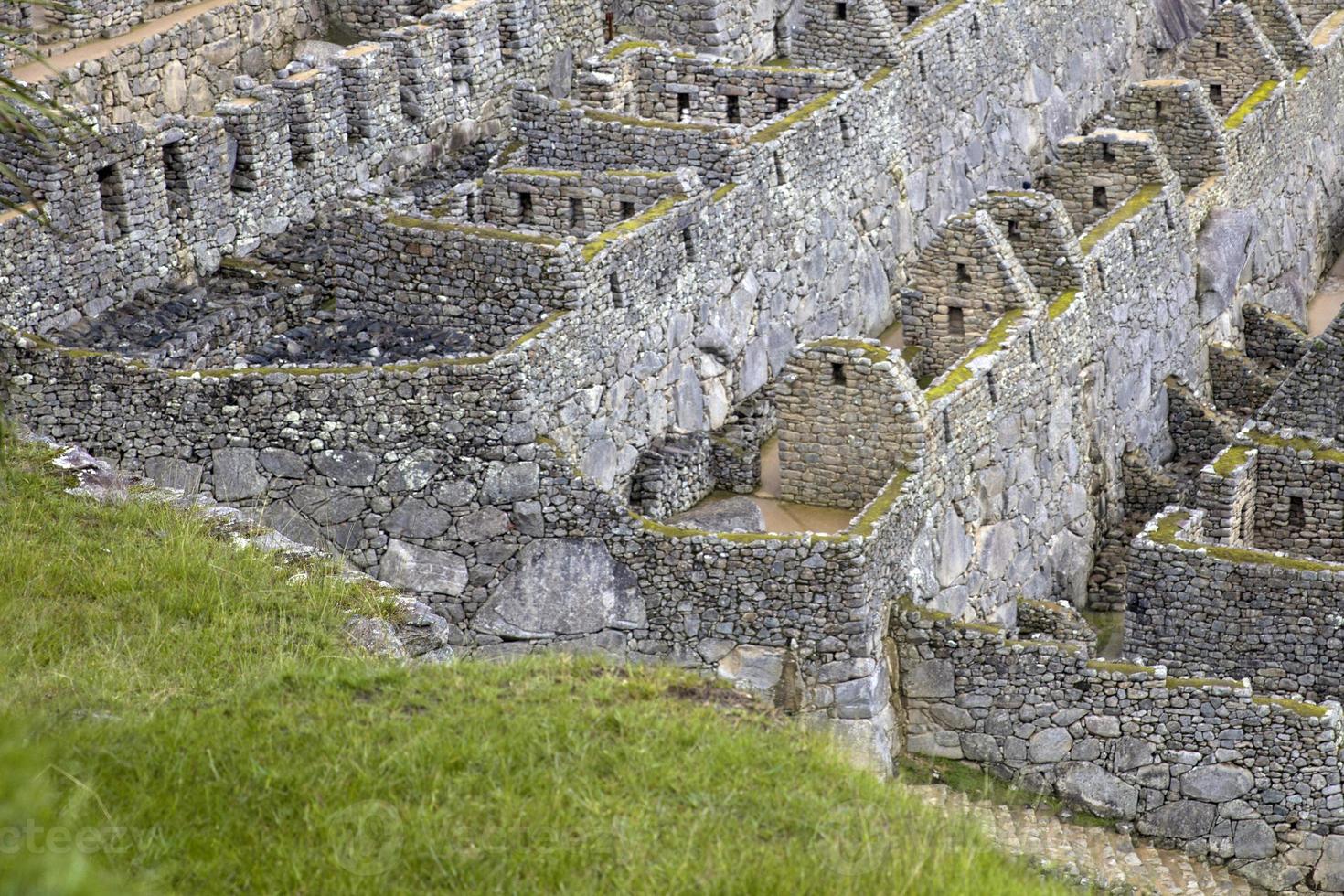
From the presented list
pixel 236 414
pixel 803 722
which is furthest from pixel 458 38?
pixel 803 722

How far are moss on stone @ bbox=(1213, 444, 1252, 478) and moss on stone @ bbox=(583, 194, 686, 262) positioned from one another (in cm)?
595

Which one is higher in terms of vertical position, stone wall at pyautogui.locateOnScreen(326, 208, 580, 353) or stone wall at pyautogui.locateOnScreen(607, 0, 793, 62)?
stone wall at pyautogui.locateOnScreen(607, 0, 793, 62)

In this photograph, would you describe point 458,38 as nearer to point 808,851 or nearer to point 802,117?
point 802,117

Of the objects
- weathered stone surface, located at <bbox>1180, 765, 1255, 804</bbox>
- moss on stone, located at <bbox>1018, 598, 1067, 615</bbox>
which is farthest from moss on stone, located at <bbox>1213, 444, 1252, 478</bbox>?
weathered stone surface, located at <bbox>1180, 765, 1255, 804</bbox>

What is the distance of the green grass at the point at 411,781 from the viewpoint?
1598cm

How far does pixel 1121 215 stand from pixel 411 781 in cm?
1615

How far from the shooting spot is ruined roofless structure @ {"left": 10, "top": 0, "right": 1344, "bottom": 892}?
22.7 metres

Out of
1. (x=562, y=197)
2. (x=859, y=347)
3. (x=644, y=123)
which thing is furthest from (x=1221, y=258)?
(x=562, y=197)

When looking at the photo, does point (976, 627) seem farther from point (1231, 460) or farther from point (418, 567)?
point (1231, 460)

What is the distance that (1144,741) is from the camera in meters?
24.1

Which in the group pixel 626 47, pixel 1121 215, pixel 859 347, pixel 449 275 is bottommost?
pixel 859 347

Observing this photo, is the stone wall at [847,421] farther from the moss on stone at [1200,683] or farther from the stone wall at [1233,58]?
the stone wall at [1233,58]

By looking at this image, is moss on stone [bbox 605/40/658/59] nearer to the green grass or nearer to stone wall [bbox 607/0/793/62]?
stone wall [bbox 607/0/793/62]

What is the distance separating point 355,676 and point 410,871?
260 cm
